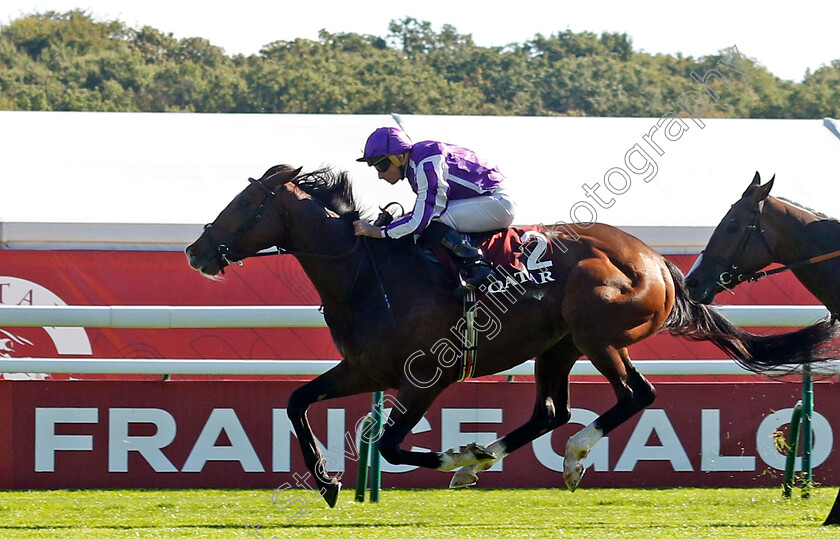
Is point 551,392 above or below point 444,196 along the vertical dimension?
below

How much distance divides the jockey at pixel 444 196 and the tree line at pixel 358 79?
60.2 feet

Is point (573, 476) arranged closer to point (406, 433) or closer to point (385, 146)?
point (406, 433)

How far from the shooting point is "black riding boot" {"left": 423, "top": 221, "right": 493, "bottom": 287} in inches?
197

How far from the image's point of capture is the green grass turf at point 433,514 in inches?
195

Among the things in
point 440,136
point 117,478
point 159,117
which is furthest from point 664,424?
point 159,117

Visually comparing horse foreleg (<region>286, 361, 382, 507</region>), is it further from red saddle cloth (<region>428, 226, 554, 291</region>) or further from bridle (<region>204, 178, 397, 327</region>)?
red saddle cloth (<region>428, 226, 554, 291</region>)

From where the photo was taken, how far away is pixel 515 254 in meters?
5.18

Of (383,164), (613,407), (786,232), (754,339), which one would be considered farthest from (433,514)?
(786,232)

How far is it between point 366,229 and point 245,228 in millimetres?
542

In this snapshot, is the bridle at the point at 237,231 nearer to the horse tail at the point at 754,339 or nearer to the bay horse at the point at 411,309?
the bay horse at the point at 411,309

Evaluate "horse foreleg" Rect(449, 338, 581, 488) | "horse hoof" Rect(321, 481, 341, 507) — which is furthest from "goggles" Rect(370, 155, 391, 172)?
"horse hoof" Rect(321, 481, 341, 507)

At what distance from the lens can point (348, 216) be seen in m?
5.28

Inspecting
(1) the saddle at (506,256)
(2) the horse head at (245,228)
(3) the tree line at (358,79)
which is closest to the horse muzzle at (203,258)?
(2) the horse head at (245,228)

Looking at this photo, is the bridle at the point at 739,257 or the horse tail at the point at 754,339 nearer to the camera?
the bridle at the point at 739,257
